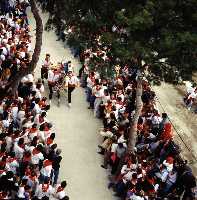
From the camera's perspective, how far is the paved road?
55.6ft

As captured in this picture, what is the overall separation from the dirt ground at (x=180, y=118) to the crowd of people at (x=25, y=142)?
249 inches

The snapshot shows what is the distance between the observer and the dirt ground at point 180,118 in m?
21.3

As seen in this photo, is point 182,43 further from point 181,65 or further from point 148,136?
point 148,136

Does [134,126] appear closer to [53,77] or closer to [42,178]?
[42,178]

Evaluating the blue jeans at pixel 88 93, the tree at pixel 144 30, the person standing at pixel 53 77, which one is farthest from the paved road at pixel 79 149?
the tree at pixel 144 30

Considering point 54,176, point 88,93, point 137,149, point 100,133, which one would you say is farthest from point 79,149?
point 88,93

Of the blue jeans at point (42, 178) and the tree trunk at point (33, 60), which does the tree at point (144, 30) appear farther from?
the blue jeans at point (42, 178)

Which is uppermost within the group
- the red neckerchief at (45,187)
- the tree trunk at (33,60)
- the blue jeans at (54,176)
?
the tree trunk at (33,60)

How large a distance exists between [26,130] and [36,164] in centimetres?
139

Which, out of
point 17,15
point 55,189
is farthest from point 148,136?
point 17,15

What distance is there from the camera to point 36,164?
1534 cm

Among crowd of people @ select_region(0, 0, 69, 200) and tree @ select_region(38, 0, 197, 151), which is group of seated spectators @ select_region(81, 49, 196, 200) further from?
crowd of people @ select_region(0, 0, 69, 200)

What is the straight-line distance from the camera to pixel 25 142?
16.0 meters

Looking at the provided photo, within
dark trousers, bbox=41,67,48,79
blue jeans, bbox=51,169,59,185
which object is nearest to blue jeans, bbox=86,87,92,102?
dark trousers, bbox=41,67,48,79
